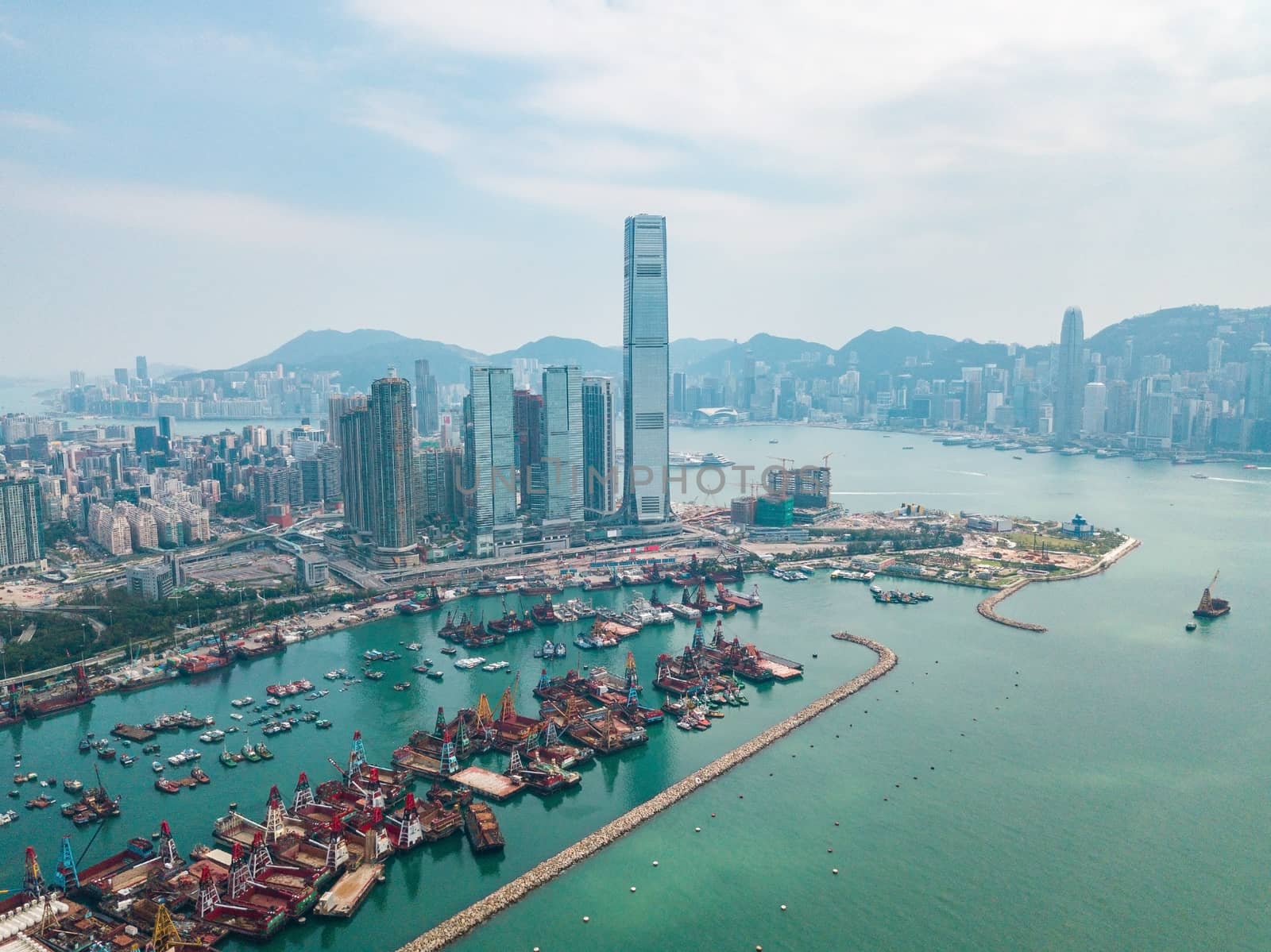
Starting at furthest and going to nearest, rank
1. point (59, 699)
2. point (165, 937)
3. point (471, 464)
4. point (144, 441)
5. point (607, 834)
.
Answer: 1. point (144, 441)
2. point (471, 464)
3. point (59, 699)
4. point (607, 834)
5. point (165, 937)

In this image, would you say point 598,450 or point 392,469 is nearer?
point 392,469

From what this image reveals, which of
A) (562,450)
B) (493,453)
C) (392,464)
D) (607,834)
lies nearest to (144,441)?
(392,464)

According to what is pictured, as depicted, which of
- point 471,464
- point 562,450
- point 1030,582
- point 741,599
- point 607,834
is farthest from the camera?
point 471,464

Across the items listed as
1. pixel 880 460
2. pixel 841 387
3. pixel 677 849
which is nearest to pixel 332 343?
pixel 841 387

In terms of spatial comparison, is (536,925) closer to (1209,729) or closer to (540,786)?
(540,786)

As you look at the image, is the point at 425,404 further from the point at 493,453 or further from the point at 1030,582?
the point at 1030,582

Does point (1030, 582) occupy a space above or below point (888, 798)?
above

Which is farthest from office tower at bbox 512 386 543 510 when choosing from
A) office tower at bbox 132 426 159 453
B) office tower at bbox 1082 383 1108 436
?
office tower at bbox 1082 383 1108 436

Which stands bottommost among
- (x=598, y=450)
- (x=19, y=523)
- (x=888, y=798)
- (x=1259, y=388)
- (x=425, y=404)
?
(x=888, y=798)
